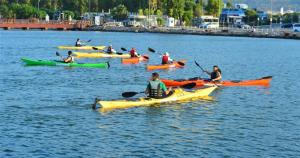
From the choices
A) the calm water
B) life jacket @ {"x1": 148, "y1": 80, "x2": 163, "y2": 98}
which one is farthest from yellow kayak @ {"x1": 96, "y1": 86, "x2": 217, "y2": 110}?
the calm water

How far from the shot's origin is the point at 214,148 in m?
27.8

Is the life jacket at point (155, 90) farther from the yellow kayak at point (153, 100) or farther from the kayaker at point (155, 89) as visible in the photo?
the yellow kayak at point (153, 100)

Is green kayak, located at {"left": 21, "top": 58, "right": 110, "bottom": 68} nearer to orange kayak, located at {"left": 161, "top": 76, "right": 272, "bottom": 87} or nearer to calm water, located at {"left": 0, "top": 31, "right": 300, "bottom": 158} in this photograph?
calm water, located at {"left": 0, "top": 31, "right": 300, "bottom": 158}

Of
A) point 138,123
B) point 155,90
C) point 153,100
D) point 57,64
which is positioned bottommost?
point 138,123

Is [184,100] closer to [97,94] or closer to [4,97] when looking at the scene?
[97,94]

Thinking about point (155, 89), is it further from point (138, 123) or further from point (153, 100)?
point (138, 123)

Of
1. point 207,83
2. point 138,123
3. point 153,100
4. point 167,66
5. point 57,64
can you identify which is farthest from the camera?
point 167,66

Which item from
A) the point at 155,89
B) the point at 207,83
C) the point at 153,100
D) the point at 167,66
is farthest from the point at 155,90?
the point at 167,66

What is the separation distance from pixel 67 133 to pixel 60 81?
2168 cm

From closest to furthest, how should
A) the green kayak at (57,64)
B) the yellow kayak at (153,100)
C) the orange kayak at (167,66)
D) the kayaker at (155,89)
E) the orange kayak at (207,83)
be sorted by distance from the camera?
1. the yellow kayak at (153,100)
2. the kayaker at (155,89)
3. the orange kayak at (207,83)
4. the green kayak at (57,64)
5. the orange kayak at (167,66)

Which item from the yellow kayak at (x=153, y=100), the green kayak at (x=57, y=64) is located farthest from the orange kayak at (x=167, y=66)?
the yellow kayak at (x=153, y=100)

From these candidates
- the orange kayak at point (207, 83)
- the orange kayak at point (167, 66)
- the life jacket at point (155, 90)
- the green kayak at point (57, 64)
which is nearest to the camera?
the life jacket at point (155, 90)

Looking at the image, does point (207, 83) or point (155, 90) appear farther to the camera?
point (207, 83)

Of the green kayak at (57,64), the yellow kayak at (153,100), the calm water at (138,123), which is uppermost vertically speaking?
the green kayak at (57,64)
